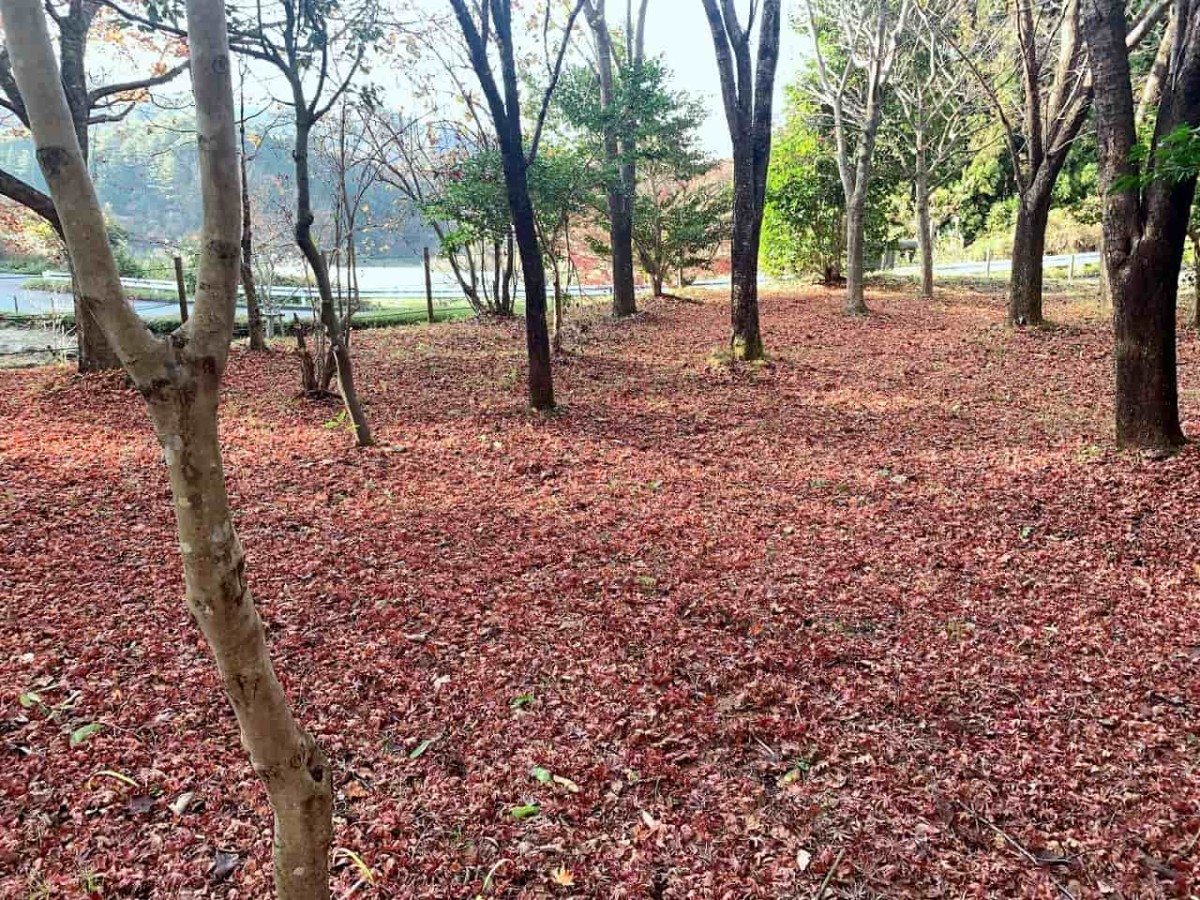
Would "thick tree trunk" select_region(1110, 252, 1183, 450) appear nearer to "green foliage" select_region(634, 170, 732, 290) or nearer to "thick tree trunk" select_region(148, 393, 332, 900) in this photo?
"thick tree trunk" select_region(148, 393, 332, 900)

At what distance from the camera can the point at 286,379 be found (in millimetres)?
8164

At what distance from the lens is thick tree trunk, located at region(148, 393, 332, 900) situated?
3.69 feet

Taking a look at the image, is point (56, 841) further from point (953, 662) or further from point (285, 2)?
point (285, 2)

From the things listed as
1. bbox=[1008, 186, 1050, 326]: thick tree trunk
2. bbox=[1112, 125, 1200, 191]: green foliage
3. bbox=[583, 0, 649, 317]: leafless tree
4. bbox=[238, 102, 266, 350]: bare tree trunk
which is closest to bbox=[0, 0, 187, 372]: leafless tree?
bbox=[238, 102, 266, 350]: bare tree trunk

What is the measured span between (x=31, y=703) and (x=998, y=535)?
434cm

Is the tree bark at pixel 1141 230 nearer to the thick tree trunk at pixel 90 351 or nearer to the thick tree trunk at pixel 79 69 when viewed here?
the thick tree trunk at pixel 79 69

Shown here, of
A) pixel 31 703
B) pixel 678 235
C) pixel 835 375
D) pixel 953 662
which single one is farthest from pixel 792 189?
pixel 31 703

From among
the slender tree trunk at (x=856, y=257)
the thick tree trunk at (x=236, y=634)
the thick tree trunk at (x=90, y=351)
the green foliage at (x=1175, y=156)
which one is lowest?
the thick tree trunk at (x=236, y=634)

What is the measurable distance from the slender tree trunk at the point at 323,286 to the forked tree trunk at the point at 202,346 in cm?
430

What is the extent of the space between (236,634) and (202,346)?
49 cm

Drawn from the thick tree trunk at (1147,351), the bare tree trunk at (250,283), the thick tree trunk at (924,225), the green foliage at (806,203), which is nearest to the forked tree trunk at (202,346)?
the thick tree trunk at (1147,351)

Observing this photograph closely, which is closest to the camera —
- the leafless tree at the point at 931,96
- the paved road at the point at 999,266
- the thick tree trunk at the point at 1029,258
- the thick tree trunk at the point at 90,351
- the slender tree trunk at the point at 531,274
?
the slender tree trunk at the point at 531,274

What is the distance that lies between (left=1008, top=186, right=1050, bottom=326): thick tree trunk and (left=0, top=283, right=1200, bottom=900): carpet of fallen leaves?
3.58 metres

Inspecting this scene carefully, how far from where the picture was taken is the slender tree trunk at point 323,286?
17.0 feet
